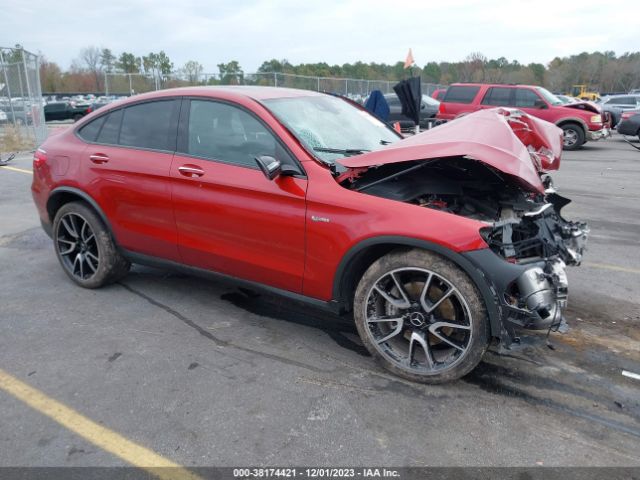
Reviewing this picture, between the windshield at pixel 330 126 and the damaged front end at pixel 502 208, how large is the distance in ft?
1.63

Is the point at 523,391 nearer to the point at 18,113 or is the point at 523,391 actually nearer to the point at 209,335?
the point at 209,335

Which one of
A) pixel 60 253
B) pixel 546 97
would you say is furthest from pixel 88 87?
pixel 60 253

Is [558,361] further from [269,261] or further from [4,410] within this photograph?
[4,410]

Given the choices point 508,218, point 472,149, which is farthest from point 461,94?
point 472,149

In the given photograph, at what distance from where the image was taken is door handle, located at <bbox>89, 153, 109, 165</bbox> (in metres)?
4.22

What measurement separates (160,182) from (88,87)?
69.5m

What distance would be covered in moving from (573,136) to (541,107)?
4.46ft

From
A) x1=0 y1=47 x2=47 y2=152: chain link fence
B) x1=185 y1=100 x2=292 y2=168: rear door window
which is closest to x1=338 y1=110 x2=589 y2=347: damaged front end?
x1=185 y1=100 x2=292 y2=168: rear door window

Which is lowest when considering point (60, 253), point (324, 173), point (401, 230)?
point (60, 253)

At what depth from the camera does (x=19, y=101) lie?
50.8 feet

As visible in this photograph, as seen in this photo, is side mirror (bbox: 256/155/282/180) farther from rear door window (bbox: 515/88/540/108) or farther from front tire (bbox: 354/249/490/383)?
rear door window (bbox: 515/88/540/108)

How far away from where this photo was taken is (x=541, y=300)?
9.30 feet

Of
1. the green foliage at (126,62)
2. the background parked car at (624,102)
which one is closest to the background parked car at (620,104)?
the background parked car at (624,102)

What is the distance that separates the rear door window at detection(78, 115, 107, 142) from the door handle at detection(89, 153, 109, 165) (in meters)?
0.21
